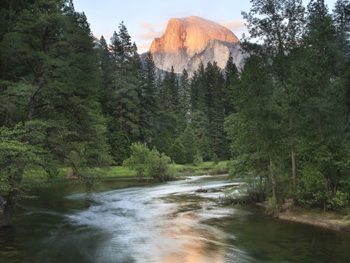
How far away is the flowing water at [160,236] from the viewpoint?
11758 millimetres

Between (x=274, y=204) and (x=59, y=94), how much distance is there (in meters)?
14.8

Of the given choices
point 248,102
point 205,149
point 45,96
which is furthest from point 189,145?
point 45,96

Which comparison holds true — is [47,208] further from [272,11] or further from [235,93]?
[272,11]

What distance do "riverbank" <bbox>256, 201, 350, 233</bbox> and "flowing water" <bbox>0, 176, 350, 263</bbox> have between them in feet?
2.07

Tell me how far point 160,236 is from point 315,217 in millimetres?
9006

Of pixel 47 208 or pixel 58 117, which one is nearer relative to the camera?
pixel 58 117

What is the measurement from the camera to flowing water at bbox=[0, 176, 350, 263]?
1176 cm

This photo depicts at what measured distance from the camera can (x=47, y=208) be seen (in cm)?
2197

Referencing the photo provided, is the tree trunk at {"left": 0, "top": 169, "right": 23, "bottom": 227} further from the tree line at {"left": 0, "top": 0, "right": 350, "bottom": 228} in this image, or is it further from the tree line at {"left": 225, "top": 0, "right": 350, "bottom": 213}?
the tree line at {"left": 225, "top": 0, "right": 350, "bottom": 213}

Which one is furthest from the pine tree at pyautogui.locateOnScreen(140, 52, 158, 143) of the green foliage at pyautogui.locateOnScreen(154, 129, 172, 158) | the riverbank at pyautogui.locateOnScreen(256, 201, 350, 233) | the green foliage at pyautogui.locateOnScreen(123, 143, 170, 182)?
the riverbank at pyautogui.locateOnScreen(256, 201, 350, 233)

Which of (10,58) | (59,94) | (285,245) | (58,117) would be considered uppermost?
(10,58)

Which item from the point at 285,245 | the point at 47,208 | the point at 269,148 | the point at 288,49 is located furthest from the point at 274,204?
the point at 47,208

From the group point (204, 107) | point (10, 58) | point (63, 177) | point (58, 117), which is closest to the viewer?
point (10, 58)

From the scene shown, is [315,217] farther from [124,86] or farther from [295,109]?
[124,86]
